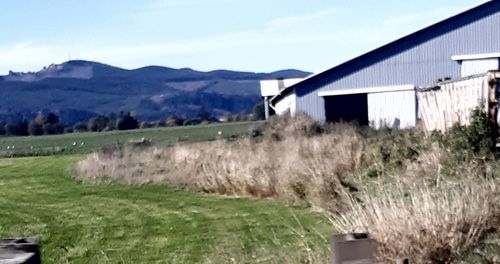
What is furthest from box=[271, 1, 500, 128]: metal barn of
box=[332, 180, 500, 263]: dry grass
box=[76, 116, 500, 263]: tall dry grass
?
box=[332, 180, 500, 263]: dry grass

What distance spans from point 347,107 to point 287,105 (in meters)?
4.01

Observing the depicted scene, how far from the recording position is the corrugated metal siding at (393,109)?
1809 inches

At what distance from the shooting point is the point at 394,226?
443 inches

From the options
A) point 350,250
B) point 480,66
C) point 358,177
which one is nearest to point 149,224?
point 358,177

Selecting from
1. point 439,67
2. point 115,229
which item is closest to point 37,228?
point 115,229

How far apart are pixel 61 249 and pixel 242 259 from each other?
26.5 feet

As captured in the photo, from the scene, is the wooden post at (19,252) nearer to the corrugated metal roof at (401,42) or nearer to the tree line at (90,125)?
the corrugated metal roof at (401,42)

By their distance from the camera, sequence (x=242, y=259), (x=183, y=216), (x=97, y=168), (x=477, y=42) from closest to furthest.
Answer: (x=242, y=259)
(x=183, y=216)
(x=97, y=168)
(x=477, y=42)

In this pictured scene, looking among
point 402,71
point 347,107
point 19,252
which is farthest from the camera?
point 347,107

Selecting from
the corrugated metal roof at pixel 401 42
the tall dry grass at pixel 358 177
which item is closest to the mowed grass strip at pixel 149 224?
the tall dry grass at pixel 358 177

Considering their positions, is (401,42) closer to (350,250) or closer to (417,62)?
(417,62)

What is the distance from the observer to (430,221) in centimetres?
1120

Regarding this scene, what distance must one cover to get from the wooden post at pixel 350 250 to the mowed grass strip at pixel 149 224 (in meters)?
6.59

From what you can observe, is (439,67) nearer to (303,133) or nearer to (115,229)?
(303,133)
